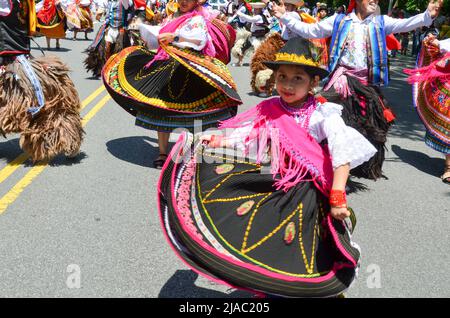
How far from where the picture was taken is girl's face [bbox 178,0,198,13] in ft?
18.9

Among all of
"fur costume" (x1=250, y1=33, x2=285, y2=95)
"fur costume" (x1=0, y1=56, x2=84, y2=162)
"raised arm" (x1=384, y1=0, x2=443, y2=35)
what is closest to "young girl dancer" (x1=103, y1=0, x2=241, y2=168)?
"fur costume" (x1=0, y1=56, x2=84, y2=162)

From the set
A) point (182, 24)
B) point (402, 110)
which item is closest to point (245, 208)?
point (182, 24)

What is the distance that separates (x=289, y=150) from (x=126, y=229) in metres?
1.89

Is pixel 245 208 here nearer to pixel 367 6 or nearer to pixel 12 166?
pixel 367 6

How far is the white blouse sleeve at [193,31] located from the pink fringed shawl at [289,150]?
104 inches

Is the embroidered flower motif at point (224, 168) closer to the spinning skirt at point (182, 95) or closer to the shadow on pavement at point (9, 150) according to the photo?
the spinning skirt at point (182, 95)

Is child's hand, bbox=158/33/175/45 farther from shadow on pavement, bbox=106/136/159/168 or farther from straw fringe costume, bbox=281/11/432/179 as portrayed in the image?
shadow on pavement, bbox=106/136/159/168

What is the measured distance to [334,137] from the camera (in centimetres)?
304

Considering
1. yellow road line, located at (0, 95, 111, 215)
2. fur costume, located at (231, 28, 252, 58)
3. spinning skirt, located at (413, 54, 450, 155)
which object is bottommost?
fur costume, located at (231, 28, 252, 58)

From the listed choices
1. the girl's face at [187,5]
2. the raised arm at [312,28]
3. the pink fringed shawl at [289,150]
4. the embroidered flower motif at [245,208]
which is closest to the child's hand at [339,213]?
the pink fringed shawl at [289,150]

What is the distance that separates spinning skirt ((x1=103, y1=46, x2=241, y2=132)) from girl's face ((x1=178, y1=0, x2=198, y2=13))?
1.51 feet

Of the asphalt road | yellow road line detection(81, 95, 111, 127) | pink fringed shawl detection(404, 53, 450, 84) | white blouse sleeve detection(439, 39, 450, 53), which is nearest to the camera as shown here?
the asphalt road
